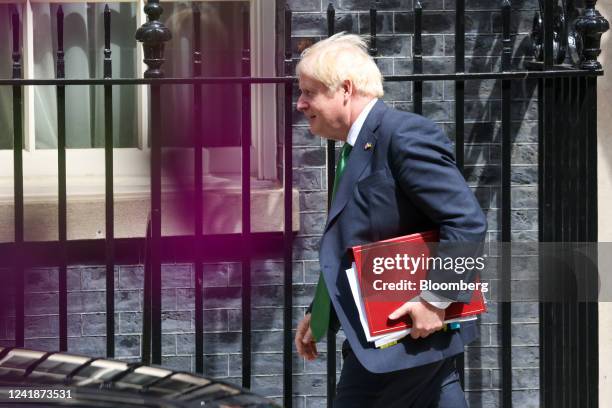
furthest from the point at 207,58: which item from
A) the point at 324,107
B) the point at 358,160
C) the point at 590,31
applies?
the point at 358,160

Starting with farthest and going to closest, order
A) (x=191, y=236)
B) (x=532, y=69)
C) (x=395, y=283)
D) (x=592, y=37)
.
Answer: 1. (x=191, y=236)
2. (x=532, y=69)
3. (x=592, y=37)
4. (x=395, y=283)

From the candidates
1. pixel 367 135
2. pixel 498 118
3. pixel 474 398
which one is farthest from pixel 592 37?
pixel 474 398

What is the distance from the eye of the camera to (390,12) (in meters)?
6.09

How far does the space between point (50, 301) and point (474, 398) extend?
217 cm

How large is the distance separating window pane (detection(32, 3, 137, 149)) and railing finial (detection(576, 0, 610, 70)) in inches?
90.7

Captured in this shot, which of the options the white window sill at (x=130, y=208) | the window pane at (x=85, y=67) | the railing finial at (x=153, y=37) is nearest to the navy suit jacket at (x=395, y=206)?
the railing finial at (x=153, y=37)

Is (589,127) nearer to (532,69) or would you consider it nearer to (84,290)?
(532,69)

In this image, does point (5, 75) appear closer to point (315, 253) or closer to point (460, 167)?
point (315, 253)

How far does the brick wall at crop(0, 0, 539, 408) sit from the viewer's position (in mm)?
6043

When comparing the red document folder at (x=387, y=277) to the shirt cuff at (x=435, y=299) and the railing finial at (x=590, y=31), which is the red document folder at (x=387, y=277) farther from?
the railing finial at (x=590, y=31)

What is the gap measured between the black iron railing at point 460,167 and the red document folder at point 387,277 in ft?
4.05

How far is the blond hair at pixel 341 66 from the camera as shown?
3.88 meters

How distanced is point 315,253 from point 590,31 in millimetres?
1833

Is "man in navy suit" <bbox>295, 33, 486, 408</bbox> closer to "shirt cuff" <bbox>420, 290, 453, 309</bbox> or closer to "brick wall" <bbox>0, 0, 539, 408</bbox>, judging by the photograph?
"shirt cuff" <bbox>420, 290, 453, 309</bbox>
